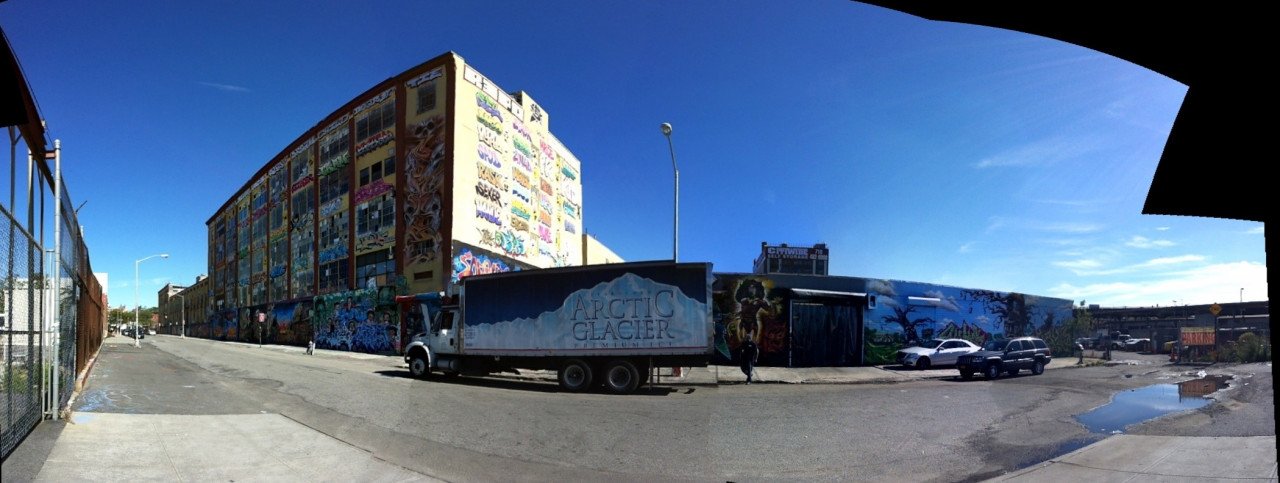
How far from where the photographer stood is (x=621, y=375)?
44.0 ft

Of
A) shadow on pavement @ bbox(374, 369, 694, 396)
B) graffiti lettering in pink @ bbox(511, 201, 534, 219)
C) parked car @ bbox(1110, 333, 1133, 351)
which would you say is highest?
graffiti lettering in pink @ bbox(511, 201, 534, 219)

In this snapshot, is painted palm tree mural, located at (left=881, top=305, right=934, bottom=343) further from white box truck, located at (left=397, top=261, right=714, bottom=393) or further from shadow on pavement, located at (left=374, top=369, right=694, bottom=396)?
shadow on pavement, located at (left=374, top=369, right=694, bottom=396)

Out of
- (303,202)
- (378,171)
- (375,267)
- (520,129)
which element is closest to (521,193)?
(520,129)

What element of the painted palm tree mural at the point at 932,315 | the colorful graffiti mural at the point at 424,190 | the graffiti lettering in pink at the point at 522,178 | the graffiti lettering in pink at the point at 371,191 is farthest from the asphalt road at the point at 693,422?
the graffiti lettering in pink at the point at 522,178

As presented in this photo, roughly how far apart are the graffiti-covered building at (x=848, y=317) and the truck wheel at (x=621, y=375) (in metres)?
8.20

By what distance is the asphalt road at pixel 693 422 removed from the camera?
20.5ft

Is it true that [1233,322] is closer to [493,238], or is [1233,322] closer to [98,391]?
[98,391]

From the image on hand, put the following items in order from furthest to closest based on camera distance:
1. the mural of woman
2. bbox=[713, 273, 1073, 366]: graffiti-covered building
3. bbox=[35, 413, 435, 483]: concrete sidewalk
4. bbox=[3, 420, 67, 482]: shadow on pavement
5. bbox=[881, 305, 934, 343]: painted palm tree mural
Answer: bbox=[881, 305, 934, 343]: painted palm tree mural, the mural of woman, bbox=[713, 273, 1073, 366]: graffiti-covered building, bbox=[35, 413, 435, 483]: concrete sidewalk, bbox=[3, 420, 67, 482]: shadow on pavement

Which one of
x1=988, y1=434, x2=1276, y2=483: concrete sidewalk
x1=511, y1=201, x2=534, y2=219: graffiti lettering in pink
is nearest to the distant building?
x1=511, y1=201, x2=534, y2=219: graffiti lettering in pink

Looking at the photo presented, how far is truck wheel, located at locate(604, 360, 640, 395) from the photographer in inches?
523

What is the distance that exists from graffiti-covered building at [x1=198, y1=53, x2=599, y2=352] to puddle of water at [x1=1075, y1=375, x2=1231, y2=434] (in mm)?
24875

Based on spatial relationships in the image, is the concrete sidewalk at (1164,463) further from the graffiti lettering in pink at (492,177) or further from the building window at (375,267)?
the building window at (375,267)

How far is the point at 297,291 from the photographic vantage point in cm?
4284

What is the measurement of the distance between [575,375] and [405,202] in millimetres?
22870
